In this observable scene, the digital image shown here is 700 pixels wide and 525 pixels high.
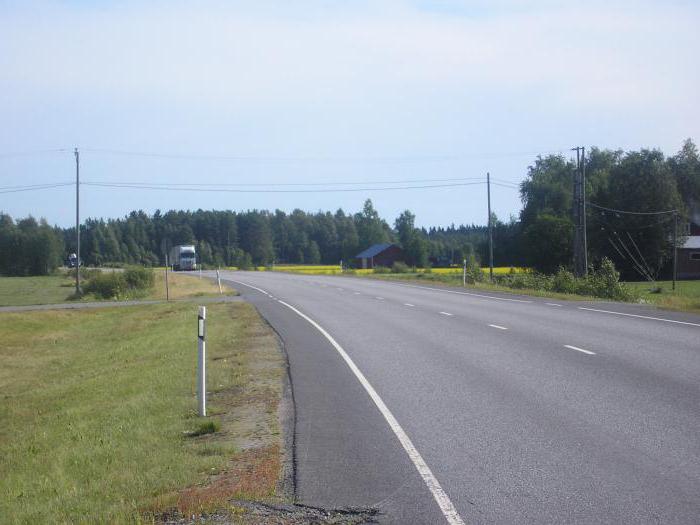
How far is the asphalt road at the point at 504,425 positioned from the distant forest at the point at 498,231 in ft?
86.4

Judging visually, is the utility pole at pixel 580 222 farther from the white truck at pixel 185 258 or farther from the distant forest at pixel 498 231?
the white truck at pixel 185 258

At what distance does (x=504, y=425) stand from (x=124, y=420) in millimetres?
5292

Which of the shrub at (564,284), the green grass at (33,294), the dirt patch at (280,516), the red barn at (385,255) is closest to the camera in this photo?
the dirt patch at (280,516)

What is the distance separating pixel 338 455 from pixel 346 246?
158279mm

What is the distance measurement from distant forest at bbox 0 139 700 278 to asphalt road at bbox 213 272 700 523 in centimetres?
2634

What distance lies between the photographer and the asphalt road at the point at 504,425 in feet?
20.1

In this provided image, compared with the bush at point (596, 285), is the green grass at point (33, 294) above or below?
below

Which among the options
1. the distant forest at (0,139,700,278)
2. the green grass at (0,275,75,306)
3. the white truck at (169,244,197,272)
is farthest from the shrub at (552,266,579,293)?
the white truck at (169,244,197,272)

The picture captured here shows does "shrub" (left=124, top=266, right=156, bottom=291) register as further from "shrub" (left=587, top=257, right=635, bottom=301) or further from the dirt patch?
the dirt patch

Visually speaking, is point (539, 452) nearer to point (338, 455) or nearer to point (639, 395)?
point (338, 455)

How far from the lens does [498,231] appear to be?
129 metres

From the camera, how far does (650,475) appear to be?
671 centimetres

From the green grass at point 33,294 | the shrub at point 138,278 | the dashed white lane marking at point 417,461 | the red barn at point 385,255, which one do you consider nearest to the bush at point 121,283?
the shrub at point 138,278

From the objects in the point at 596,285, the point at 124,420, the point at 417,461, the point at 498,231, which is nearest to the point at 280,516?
the point at 417,461
